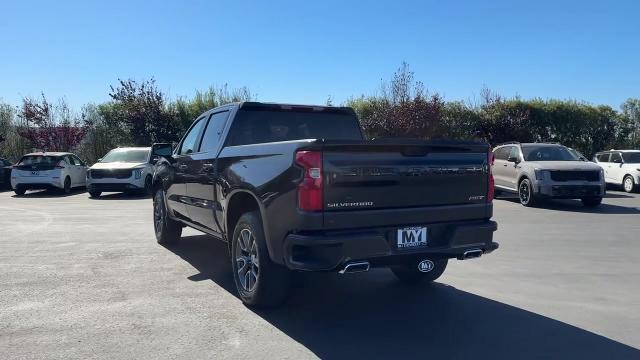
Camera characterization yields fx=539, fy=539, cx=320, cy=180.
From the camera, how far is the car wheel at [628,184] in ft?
60.8

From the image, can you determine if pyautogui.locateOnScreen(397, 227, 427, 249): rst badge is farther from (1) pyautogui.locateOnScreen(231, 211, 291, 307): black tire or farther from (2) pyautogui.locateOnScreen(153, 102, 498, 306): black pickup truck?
(1) pyautogui.locateOnScreen(231, 211, 291, 307): black tire

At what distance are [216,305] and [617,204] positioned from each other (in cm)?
1331

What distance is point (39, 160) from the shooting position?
18.5 m

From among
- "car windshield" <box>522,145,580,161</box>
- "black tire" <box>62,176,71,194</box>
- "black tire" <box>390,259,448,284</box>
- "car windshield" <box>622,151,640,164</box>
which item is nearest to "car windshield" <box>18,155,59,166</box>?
"black tire" <box>62,176,71,194</box>

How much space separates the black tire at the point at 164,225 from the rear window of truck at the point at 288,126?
2.66 meters

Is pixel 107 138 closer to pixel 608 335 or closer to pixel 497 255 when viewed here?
pixel 497 255

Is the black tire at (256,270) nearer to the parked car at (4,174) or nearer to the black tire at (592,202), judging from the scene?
the black tire at (592,202)

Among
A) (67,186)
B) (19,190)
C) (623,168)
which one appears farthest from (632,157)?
(19,190)

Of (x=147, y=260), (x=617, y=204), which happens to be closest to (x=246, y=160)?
(x=147, y=260)

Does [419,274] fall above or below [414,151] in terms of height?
below

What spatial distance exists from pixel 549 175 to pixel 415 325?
33.3 feet

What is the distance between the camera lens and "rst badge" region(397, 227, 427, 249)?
4.52m

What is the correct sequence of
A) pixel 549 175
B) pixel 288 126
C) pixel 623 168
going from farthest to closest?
1. pixel 623 168
2. pixel 549 175
3. pixel 288 126

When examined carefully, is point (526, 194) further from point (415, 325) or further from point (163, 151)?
point (415, 325)
